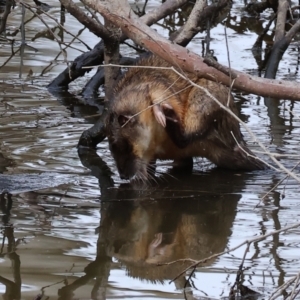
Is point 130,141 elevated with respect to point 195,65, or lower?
lower

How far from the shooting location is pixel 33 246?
14.7 feet

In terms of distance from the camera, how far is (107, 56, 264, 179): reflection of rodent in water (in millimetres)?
5992

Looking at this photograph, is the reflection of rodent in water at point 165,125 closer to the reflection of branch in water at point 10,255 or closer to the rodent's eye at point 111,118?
the rodent's eye at point 111,118

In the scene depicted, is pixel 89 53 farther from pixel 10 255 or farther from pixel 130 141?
pixel 10 255

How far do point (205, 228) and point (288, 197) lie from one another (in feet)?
2.63

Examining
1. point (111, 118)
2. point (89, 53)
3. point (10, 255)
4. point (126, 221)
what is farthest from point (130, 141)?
point (89, 53)

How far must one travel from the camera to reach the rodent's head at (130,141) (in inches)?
234

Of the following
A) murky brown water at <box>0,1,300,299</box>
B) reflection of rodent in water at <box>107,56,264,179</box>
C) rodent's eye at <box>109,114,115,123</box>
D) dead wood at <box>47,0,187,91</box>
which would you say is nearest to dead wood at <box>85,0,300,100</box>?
reflection of rodent in water at <box>107,56,264,179</box>

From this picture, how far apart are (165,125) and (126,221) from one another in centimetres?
98

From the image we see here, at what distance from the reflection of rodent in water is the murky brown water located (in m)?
0.18

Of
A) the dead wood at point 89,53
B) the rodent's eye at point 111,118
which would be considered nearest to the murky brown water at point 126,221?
the rodent's eye at point 111,118

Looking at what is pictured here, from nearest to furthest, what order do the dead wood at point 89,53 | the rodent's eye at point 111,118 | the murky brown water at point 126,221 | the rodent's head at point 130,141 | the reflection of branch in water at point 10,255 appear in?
the reflection of branch in water at point 10,255
the murky brown water at point 126,221
the rodent's head at point 130,141
the rodent's eye at point 111,118
the dead wood at point 89,53

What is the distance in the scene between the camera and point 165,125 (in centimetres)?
584

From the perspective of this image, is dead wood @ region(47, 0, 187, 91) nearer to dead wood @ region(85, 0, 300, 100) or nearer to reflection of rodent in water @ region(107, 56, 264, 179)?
reflection of rodent in water @ region(107, 56, 264, 179)
